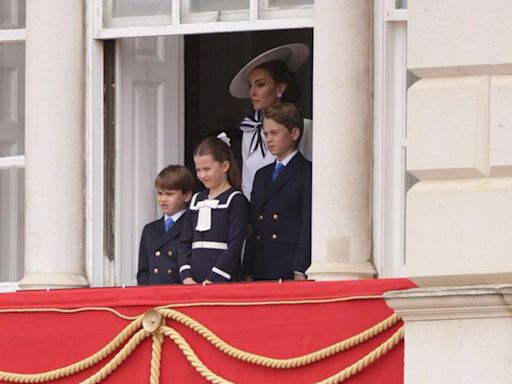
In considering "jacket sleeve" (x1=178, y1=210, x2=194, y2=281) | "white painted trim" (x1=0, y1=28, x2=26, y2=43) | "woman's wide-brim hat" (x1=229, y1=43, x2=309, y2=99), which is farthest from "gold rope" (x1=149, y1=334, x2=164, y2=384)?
"white painted trim" (x1=0, y1=28, x2=26, y2=43)

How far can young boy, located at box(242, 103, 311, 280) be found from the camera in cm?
1446

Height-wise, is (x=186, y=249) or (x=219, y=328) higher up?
(x=186, y=249)

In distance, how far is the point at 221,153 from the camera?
14.7 metres

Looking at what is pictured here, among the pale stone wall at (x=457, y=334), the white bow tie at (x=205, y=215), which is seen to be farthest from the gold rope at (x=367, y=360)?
the white bow tie at (x=205, y=215)

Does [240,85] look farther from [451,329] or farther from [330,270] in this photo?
[451,329]

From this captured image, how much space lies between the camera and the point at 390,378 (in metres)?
13.4

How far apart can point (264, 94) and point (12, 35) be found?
1.73 meters

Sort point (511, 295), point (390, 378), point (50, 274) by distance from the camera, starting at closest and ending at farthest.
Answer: point (511, 295) → point (390, 378) → point (50, 274)

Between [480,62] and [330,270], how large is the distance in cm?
212

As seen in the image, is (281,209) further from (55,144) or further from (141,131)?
(55,144)

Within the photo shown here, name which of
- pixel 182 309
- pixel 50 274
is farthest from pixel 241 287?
pixel 50 274

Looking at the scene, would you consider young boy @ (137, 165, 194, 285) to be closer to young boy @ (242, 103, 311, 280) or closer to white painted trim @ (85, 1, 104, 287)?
white painted trim @ (85, 1, 104, 287)

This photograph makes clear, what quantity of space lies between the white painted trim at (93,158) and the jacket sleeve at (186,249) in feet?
2.10

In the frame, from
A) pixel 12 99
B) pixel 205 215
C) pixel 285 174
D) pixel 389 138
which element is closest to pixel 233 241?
pixel 205 215
